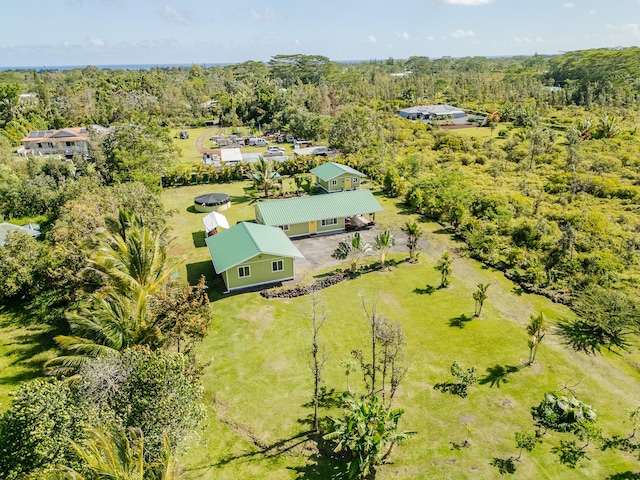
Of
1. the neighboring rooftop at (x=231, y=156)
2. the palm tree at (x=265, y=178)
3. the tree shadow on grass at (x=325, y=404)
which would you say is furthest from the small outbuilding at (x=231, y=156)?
the tree shadow on grass at (x=325, y=404)

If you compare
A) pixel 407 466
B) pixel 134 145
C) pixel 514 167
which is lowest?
pixel 407 466

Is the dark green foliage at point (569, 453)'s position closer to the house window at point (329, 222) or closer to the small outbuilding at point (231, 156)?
the house window at point (329, 222)

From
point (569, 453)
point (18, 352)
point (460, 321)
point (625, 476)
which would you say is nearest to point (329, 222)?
point (460, 321)

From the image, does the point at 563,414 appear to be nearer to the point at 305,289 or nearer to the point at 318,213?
the point at 305,289

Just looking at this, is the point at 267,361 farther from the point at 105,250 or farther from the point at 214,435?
the point at 105,250

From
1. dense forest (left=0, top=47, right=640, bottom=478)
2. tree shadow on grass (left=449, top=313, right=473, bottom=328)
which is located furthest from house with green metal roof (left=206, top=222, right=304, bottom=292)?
tree shadow on grass (left=449, top=313, right=473, bottom=328)

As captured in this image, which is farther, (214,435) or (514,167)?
(514,167)

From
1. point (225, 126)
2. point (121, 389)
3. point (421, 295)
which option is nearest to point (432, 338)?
point (421, 295)
